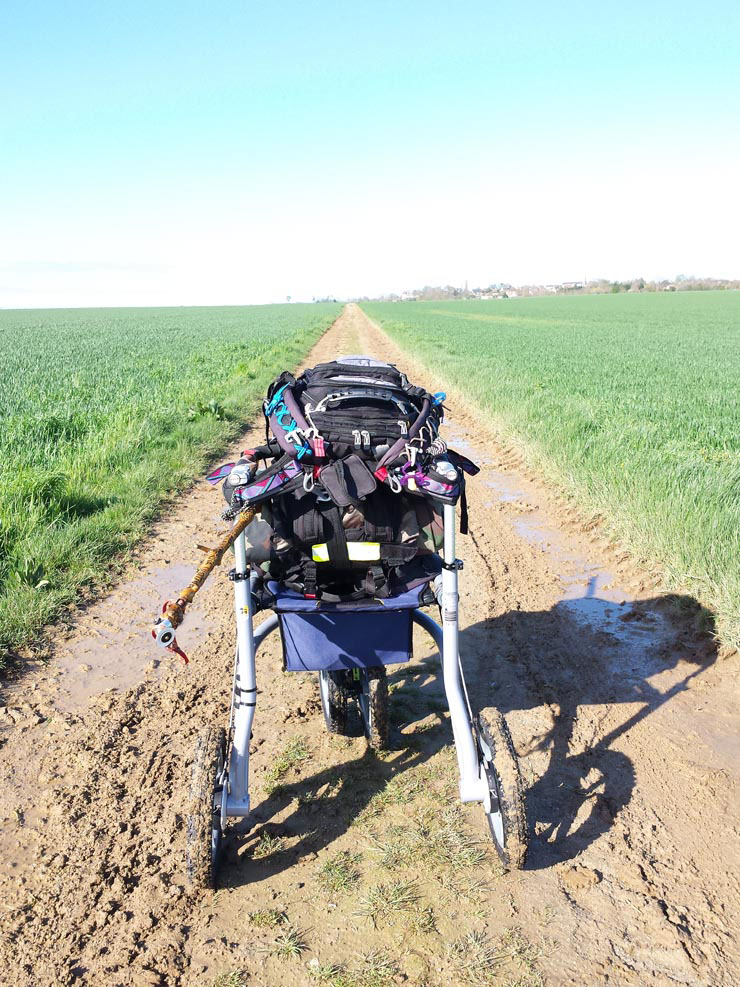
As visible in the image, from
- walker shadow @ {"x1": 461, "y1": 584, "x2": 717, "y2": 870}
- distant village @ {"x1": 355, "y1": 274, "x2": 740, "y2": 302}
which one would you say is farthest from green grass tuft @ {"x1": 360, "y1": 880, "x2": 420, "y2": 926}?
distant village @ {"x1": 355, "y1": 274, "x2": 740, "y2": 302}

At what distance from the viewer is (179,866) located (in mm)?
2898

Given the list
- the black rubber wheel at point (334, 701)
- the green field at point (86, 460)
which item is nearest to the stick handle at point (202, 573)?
the black rubber wheel at point (334, 701)

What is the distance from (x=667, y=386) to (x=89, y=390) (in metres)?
11.3

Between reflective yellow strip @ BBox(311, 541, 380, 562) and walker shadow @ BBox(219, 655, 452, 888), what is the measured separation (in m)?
1.07

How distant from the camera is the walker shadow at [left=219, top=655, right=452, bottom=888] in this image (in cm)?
293

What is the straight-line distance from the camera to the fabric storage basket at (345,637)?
128 inches

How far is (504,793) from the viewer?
2744 mm

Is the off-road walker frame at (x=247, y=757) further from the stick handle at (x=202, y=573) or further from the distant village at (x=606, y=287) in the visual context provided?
the distant village at (x=606, y=287)

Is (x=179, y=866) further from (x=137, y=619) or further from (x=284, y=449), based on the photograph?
(x=137, y=619)

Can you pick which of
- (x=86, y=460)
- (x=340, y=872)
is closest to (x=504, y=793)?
(x=340, y=872)

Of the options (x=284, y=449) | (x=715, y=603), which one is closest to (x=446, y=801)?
(x=284, y=449)

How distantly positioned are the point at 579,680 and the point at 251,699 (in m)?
2.19

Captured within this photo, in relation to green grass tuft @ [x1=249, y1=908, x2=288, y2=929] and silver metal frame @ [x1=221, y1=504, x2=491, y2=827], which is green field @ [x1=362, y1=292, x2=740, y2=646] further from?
green grass tuft @ [x1=249, y1=908, x2=288, y2=929]

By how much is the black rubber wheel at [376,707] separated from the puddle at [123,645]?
1539mm
